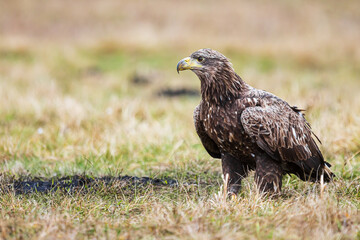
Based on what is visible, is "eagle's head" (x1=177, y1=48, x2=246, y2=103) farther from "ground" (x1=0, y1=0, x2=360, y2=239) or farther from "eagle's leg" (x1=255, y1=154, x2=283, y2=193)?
"ground" (x1=0, y1=0, x2=360, y2=239)

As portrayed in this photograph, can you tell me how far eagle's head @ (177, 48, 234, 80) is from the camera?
12.7 feet

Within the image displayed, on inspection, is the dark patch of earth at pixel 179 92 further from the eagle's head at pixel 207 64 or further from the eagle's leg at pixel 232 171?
the eagle's head at pixel 207 64

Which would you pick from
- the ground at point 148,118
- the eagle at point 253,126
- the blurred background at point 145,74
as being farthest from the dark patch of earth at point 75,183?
the eagle at point 253,126

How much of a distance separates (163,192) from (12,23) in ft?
44.4

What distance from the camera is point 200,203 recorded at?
3.32 metres

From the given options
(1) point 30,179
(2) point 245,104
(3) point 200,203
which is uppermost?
(2) point 245,104

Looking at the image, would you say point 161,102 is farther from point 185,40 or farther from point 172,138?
point 185,40

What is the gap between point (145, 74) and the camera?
10984 millimetres

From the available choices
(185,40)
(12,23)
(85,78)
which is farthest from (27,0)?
(85,78)

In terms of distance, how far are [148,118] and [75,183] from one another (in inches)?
104

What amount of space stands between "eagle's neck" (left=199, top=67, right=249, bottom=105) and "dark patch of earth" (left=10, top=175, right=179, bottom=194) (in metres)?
0.91

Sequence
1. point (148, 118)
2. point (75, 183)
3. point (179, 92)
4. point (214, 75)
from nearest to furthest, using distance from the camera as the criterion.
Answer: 1. point (214, 75)
2. point (75, 183)
3. point (148, 118)
4. point (179, 92)

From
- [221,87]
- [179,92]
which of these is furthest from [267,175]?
[179,92]

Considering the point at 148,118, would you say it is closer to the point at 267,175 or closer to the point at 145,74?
the point at 267,175
